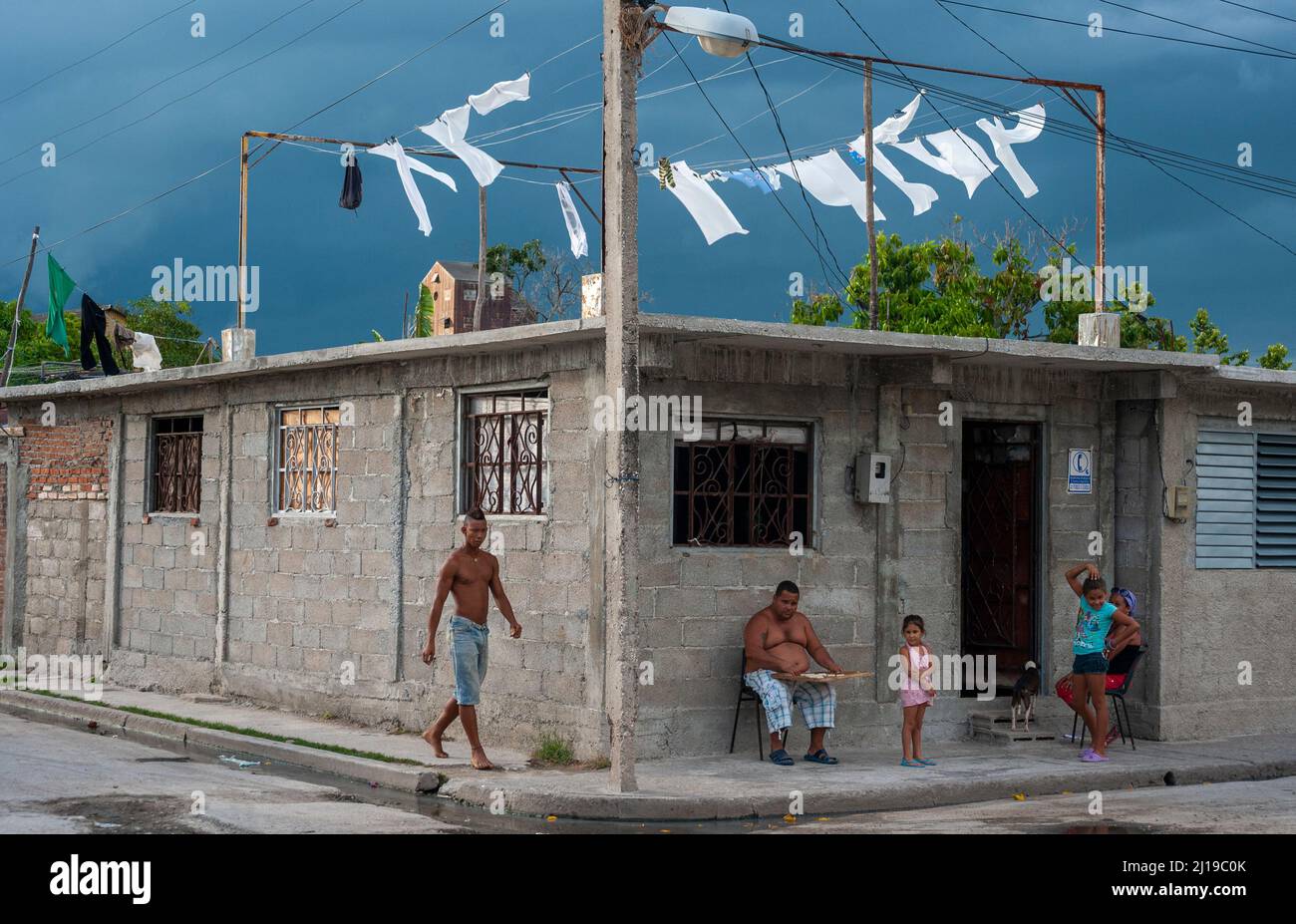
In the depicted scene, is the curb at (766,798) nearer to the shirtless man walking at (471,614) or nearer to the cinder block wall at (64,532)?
the shirtless man walking at (471,614)

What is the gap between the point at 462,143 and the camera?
18688mm

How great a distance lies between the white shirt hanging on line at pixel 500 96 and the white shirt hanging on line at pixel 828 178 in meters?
3.60

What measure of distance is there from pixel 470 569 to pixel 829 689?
9.61ft

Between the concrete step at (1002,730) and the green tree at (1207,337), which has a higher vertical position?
the green tree at (1207,337)

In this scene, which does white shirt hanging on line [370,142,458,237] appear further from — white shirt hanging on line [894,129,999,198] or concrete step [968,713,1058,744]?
concrete step [968,713,1058,744]

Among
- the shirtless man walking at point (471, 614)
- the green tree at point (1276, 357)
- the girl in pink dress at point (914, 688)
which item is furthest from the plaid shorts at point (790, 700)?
the green tree at point (1276, 357)

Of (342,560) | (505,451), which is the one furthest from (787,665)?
(342,560)

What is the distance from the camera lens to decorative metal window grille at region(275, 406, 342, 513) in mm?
14836

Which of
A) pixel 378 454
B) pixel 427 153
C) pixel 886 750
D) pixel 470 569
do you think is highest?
pixel 427 153

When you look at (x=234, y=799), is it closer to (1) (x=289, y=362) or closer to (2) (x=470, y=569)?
(2) (x=470, y=569)

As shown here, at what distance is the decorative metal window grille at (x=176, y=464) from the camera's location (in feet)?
55.4

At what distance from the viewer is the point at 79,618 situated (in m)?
18.4

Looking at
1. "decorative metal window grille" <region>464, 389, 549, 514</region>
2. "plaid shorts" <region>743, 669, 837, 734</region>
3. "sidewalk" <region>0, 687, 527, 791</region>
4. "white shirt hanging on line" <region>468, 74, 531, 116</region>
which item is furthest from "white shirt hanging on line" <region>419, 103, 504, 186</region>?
"plaid shorts" <region>743, 669, 837, 734</region>
